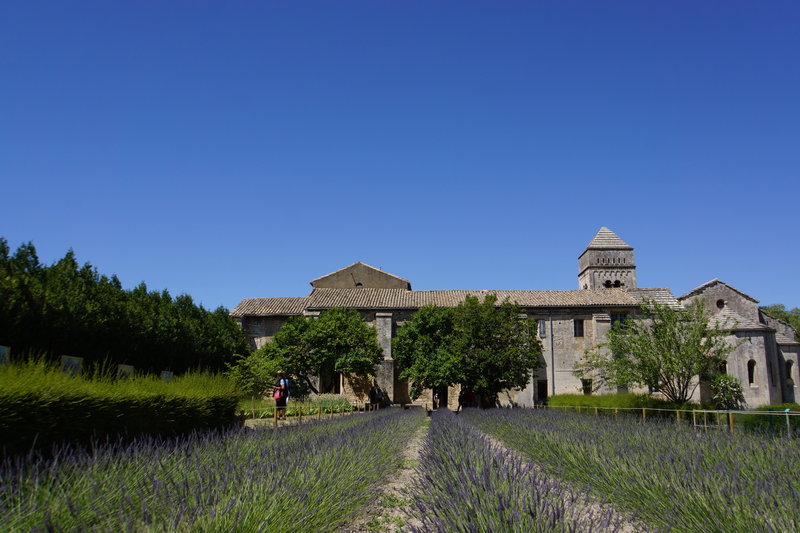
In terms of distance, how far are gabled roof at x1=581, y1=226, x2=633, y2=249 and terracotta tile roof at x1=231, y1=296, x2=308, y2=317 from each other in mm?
→ 31571

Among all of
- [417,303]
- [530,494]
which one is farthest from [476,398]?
[530,494]

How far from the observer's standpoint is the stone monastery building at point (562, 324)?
32938 mm

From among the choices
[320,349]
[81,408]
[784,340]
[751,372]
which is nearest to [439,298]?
[320,349]

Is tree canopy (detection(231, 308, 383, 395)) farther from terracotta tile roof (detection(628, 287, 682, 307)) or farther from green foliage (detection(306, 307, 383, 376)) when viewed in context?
terracotta tile roof (detection(628, 287, 682, 307))

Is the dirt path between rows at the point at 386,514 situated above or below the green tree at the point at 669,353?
below

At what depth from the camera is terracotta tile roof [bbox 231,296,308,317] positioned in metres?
35.3

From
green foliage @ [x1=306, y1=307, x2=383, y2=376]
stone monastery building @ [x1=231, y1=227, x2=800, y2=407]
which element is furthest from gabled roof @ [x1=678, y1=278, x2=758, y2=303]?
green foliage @ [x1=306, y1=307, x2=383, y2=376]

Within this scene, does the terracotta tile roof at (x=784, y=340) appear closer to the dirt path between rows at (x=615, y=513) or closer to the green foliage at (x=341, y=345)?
the green foliage at (x=341, y=345)

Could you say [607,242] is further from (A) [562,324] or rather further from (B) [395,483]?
(B) [395,483]

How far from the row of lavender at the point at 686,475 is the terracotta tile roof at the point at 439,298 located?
26.4 metres

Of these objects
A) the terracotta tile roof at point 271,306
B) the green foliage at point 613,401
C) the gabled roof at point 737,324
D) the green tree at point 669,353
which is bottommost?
the green foliage at point 613,401

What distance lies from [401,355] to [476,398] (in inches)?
230

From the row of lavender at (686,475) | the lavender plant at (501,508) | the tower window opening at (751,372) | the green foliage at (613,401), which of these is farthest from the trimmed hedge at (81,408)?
the tower window opening at (751,372)

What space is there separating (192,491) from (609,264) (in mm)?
56056
